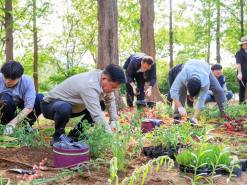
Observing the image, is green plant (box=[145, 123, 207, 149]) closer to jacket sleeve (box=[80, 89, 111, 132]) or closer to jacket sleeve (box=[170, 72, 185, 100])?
jacket sleeve (box=[80, 89, 111, 132])

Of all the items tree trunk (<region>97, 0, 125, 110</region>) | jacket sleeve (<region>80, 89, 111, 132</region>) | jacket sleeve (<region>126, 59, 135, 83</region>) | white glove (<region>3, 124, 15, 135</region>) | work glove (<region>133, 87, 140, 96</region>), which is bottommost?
white glove (<region>3, 124, 15, 135</region>)

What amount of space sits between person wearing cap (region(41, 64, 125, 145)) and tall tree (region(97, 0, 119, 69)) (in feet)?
11.2

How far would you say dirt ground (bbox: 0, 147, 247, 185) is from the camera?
3.19 meters

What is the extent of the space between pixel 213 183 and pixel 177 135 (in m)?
0.92

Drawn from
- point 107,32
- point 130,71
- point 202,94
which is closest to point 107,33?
point 107,32

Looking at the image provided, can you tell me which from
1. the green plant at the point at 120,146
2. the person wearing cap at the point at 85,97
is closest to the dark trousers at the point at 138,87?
the person wearing cap at the point at 85,97

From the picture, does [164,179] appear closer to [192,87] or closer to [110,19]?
[192,87]

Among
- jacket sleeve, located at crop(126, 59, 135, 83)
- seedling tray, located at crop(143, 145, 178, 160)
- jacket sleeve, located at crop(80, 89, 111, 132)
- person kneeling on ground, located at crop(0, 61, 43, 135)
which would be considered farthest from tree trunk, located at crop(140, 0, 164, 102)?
jacket sleeve, located at crop(80, 89, 111, 132)

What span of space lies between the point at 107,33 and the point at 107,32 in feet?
0.07

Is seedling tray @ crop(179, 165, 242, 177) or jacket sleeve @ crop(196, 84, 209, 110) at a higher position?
jacket sleeve @ crop(196, 84, 209, 110)

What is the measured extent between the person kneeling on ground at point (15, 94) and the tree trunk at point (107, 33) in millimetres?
3009

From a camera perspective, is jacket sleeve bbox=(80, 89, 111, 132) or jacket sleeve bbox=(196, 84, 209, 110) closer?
jacket sleeve bbox=(80, 89, 111, 132)

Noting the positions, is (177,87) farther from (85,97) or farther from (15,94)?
(15,94)

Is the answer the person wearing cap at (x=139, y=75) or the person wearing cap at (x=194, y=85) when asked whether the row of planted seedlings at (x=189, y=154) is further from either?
the person wearing cap at (x=139, y=75)
